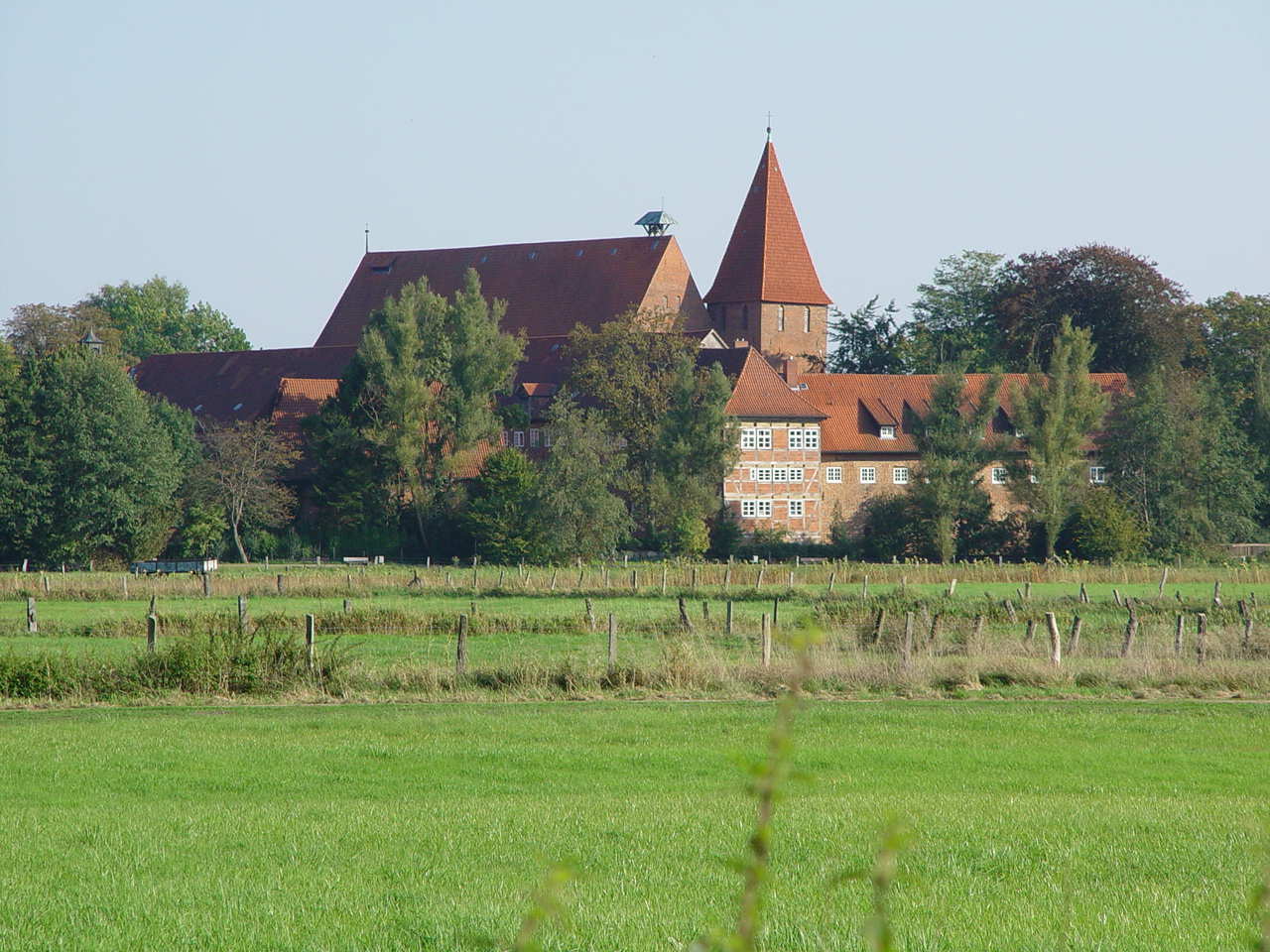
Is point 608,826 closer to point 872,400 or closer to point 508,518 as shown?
point 508,518

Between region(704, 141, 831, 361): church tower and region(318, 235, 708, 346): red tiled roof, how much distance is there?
2198 millimetres

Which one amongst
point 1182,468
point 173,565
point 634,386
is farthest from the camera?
point 634,386

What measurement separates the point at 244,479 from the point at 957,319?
49.0m

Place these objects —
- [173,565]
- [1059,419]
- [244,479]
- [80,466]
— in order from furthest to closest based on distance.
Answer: [1059,419]
[244,479]
[173,565]
[80,466]

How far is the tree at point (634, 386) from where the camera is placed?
229 feet

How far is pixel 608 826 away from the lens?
460 inches

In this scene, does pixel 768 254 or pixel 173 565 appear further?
pixel 768 254

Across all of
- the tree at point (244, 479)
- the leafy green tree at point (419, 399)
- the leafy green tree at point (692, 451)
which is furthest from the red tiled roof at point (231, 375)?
the leafy green tree at point (692, 451)

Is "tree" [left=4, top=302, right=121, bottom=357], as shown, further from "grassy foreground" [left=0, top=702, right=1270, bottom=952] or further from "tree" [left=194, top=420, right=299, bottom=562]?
"grassy foreground" [left=0, top=702, right=1270, bottom=952]

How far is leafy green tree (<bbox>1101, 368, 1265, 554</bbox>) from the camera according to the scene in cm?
6656

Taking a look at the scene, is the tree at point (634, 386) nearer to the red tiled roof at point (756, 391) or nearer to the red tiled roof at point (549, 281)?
the red tiled roof at point (756, 391)

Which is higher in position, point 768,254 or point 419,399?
point 768,254

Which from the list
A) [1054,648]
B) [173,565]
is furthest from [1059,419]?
[1054,648]

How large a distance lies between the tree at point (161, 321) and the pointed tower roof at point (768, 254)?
37.3 m
